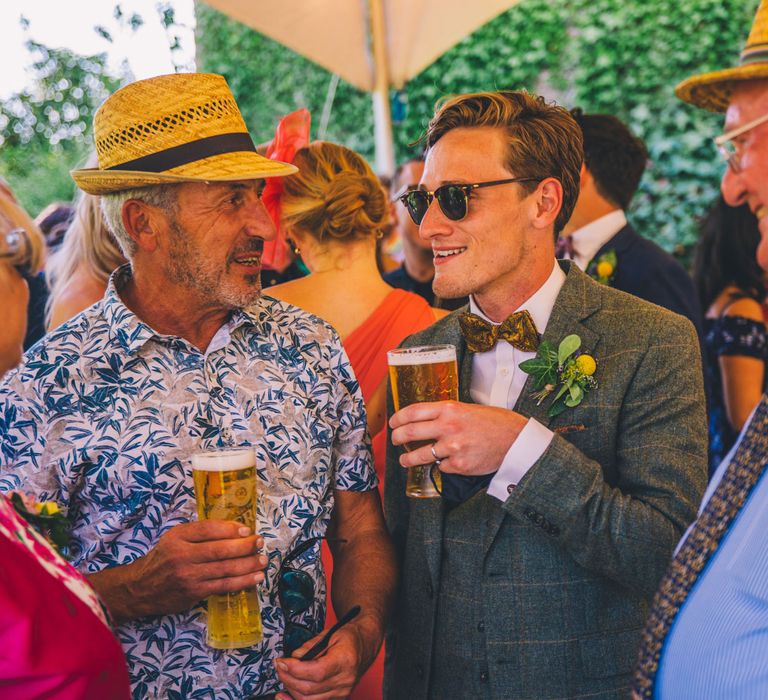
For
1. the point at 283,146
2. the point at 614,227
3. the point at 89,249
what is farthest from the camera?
the point at 614,227

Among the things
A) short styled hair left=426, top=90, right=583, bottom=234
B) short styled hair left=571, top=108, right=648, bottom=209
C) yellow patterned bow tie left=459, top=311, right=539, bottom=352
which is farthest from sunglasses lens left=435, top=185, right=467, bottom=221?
short styled hair left=571, top=108, right=648, bottom=209

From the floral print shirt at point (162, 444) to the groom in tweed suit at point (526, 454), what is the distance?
0.97 ft

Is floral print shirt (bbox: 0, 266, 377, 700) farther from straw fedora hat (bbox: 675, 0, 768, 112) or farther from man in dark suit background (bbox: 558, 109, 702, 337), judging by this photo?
man in dark suit background (bbox: 558, 109, 702, 337)

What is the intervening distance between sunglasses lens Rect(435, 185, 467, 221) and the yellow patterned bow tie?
0.25 m

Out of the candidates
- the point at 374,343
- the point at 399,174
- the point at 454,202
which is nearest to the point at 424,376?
the point at 454,202

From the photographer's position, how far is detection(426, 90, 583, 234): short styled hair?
2.22m

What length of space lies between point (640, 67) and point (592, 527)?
5886 millimetres

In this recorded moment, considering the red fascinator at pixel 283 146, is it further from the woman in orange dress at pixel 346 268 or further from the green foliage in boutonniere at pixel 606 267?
the green foliage in boutonniere at pixel 606 267

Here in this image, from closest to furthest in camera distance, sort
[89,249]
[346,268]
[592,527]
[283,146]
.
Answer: [592,527]
[283,146]
[346,268]
[89,249]

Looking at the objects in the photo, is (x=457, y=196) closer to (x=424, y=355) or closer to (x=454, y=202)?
(x=454, y=202)

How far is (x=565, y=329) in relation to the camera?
210cm

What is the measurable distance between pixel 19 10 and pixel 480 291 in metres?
7.45

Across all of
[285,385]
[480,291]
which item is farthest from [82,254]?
[480,291]

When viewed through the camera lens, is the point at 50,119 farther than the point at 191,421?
Yes
